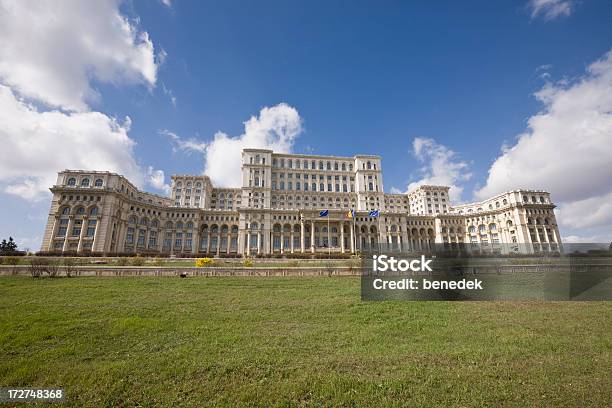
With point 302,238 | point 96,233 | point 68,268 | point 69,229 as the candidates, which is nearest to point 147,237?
point 96,233

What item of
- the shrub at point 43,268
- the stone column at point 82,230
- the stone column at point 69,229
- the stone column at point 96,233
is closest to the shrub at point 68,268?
the shrub at point 43,268

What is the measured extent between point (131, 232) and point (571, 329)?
307 feet

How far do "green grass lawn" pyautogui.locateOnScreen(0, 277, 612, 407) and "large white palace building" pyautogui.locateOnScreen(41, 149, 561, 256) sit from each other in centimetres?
6444

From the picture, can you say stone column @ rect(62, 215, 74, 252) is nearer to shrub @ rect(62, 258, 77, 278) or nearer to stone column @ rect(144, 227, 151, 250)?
stone column @ rect(144, 227, 151, 250)

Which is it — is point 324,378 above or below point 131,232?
below

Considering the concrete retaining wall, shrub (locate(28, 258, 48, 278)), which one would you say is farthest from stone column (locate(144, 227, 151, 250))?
shrub (locate(28, 258, 48, 278))

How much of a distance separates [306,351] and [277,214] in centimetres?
7800

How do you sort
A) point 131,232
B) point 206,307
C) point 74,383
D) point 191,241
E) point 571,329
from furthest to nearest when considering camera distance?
point 191,241 → point 131,232 → point 206,307 → point 571,329 → point 74,383

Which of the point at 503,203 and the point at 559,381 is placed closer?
the point at 559,381

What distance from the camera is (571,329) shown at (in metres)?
9.58

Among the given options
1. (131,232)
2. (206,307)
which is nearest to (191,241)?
(131,232)

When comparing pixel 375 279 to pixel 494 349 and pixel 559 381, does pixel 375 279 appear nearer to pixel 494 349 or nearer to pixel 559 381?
pixel 494 349

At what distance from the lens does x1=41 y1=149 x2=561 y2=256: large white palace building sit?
236ft

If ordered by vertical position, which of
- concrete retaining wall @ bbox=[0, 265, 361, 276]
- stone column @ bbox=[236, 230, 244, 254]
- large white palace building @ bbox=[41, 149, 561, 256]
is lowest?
concrete retaining wall @ bbox=[0, 265, 361, 276]
